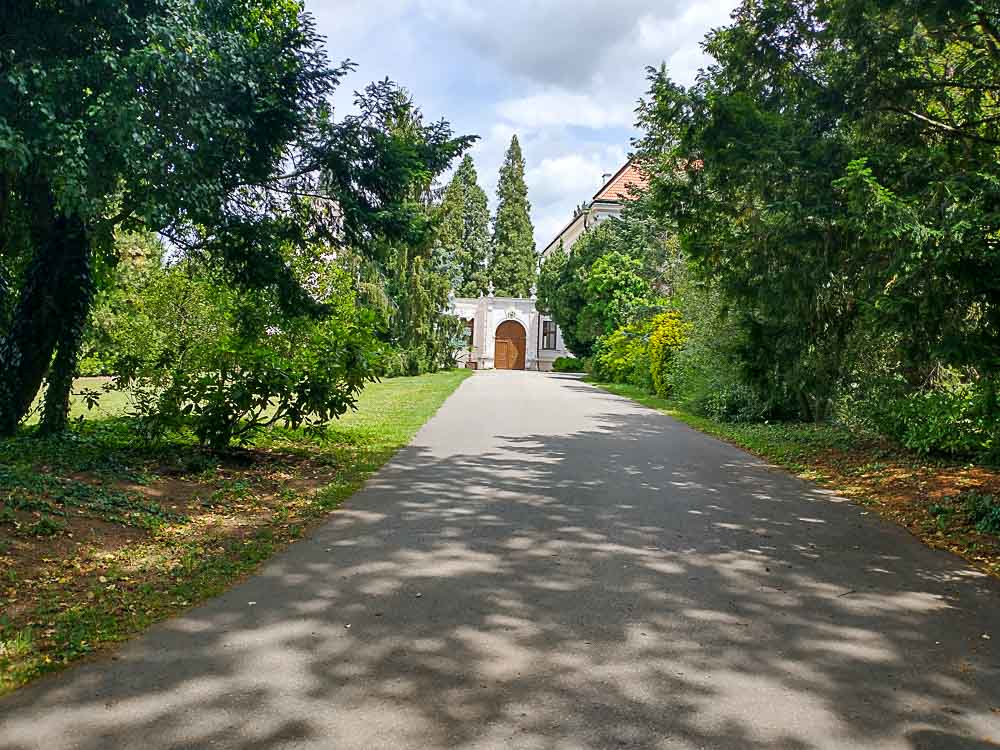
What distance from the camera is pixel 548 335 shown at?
221 ft

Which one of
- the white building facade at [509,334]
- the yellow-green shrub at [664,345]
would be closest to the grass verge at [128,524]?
the yellow-green shrub at [664,345]

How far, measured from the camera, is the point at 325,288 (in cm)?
1727

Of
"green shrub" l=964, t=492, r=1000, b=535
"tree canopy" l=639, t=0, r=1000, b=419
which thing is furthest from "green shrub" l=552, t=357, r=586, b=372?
"green shrub" l=964, t=492, r=1000, b=535

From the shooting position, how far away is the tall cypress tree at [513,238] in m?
70.0

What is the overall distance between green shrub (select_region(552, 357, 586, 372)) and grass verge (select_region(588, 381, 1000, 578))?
41.8 m

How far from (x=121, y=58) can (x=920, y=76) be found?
812 cm

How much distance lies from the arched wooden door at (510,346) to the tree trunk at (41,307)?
184ft

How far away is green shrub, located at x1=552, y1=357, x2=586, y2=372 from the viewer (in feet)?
190

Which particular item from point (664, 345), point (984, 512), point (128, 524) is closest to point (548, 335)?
point (664, 345)

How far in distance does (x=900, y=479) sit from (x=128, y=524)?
8293mm

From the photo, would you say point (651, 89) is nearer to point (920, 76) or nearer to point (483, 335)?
point (920, 76)

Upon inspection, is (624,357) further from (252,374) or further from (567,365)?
(252,374)

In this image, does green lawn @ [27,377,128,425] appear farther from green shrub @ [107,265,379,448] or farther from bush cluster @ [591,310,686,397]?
bush cluster @ [591,310,686,397]

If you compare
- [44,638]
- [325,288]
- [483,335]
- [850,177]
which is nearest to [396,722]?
[44,638]
